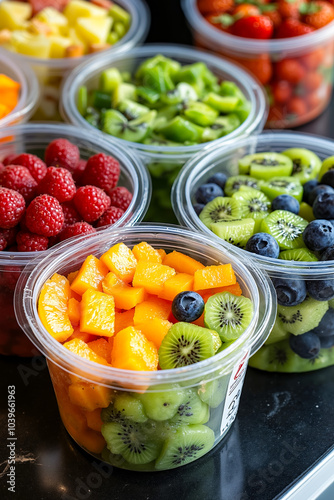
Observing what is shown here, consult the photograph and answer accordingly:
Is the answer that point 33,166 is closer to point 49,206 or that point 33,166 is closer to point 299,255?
point 49,206

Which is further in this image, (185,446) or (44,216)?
(44,216)

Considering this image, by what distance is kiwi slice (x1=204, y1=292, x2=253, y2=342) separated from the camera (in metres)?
1.05

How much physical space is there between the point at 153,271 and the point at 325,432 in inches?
19.6

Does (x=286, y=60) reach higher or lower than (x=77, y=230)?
higher

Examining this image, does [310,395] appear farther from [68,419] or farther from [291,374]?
[68,419]

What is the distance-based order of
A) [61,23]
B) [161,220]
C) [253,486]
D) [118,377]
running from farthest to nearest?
[61,23]
[161,220]
[253,486]
[118,377]

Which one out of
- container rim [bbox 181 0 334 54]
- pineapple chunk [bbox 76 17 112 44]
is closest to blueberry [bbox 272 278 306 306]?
container rim [bbox 181 0 334 54]

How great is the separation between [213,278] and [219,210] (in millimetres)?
267

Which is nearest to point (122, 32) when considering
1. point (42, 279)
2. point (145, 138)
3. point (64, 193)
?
point (145, 138)

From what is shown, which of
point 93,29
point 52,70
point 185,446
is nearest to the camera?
point 185,446

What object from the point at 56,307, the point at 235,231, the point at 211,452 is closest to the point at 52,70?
the point at 235,231

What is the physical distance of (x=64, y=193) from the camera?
4.22 feet

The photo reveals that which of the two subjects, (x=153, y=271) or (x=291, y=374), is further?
(x=291, y=374)

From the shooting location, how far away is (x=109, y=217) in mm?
1329
